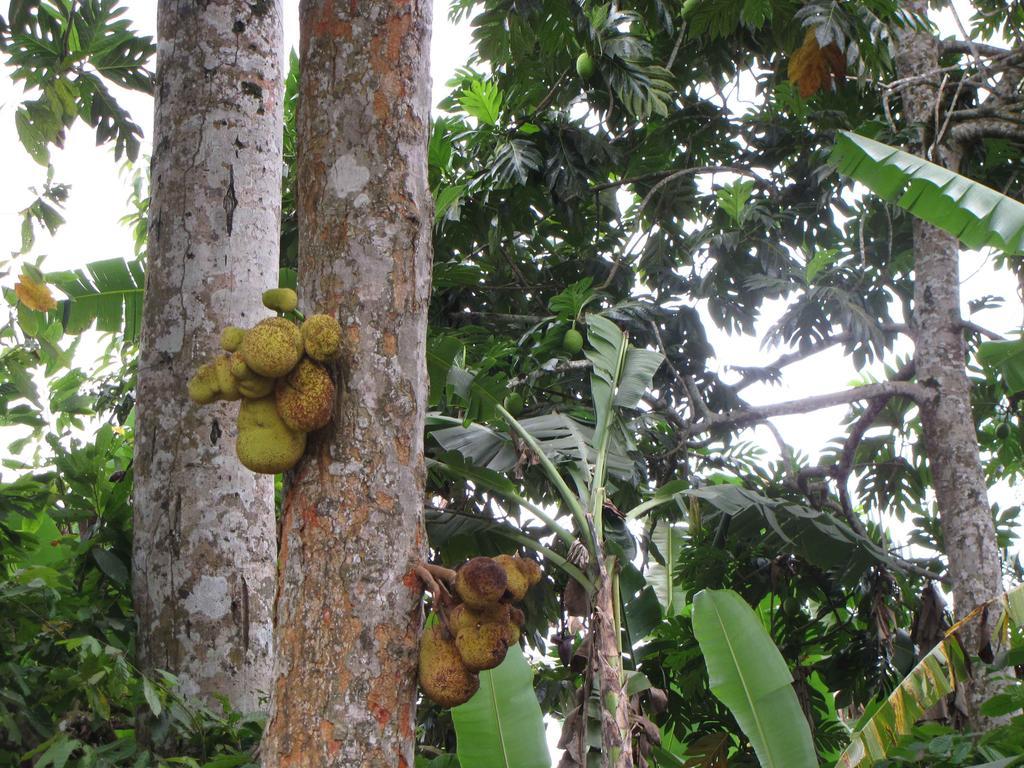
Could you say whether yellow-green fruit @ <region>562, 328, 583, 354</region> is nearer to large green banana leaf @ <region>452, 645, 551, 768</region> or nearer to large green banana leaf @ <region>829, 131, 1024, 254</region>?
large green banana leaf @ <region>829, 131, 1024, 254</region>

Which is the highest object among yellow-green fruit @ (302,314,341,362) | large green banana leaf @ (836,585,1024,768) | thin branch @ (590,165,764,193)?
thin branch @ (590,165,764,193)

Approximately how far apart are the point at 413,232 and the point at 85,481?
6.05 ft

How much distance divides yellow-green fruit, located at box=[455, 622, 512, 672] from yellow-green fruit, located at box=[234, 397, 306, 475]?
40 centimetres

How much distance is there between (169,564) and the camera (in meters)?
2.74

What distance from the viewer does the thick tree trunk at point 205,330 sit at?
8.84 feet

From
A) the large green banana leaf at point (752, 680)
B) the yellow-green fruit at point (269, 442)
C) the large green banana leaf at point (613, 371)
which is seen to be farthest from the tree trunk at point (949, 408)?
the yellow-green fruit at point (269, 442)

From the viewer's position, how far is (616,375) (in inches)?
154

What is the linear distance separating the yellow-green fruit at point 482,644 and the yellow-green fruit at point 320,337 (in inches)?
19.5

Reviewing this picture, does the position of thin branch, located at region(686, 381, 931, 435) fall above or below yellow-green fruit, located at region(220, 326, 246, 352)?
above

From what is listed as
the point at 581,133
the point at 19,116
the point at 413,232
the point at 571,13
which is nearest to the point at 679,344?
the point at 581,133

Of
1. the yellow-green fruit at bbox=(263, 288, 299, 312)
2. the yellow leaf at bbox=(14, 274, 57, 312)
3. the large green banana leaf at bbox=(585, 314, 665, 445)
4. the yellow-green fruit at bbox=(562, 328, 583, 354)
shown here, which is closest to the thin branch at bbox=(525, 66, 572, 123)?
the yellow-green fruit at bbox=(562, 328, 583, 354)

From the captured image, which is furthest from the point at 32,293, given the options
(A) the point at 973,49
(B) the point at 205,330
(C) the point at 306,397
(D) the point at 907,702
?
(A) the point at 973,49

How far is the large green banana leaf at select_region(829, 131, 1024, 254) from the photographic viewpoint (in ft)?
11.5

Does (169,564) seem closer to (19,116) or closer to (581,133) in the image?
(19,116)
